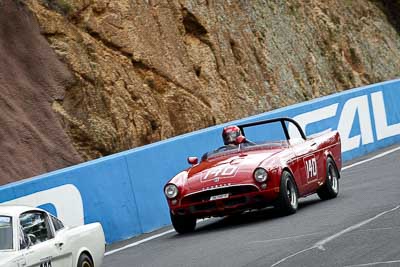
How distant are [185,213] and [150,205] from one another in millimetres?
1968

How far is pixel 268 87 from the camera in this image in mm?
→ 31406

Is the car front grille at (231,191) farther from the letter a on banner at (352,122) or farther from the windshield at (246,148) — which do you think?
the letter a on banner at (352,122)

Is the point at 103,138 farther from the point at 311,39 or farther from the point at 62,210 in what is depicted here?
the point at 311,39

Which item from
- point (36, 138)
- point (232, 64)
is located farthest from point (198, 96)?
point (36, 138)

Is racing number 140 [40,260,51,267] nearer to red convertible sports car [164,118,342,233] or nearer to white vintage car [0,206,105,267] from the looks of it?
white vintage car [0,206,105,267]

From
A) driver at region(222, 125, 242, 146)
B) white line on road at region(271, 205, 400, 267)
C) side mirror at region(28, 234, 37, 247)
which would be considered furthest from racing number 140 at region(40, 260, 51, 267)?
driver at region(222, 125, 242, 146)

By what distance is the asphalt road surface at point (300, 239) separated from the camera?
11.4 m

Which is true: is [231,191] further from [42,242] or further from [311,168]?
[42,242]

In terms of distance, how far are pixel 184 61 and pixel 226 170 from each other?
1277cm

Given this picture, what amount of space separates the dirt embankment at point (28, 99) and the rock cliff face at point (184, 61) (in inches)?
12.8

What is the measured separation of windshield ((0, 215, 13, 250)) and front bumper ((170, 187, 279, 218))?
15.9 feet

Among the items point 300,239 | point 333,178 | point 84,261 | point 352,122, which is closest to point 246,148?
point 333,178

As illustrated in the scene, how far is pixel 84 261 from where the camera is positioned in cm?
1140

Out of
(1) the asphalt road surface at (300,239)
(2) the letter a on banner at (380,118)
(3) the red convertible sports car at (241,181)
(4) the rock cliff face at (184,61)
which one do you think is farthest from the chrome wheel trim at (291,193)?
(2) the letter a on banner at (380,118)
